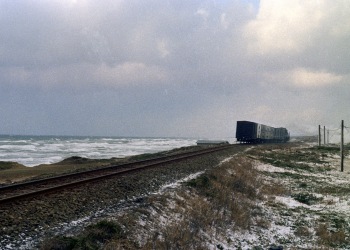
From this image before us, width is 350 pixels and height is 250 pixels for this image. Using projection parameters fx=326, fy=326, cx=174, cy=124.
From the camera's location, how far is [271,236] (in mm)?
11844

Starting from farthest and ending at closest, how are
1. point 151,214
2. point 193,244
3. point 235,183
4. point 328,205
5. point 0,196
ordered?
point 235,183, point 328,205, point 0,196, point 151,214, point 193,244

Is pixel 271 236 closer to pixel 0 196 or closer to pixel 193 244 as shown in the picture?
pixel 193 244

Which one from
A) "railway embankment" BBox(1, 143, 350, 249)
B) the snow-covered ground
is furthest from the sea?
the snow-covered ground

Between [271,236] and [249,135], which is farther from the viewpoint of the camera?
[249,135]

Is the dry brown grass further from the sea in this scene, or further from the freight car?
the freight car

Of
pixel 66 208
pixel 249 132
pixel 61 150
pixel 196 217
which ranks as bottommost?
pixel 61 150

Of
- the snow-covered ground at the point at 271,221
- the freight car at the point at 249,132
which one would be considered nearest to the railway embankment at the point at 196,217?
the snow-covered ground at the point at 271,221

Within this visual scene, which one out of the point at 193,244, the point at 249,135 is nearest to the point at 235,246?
the point at 193,244

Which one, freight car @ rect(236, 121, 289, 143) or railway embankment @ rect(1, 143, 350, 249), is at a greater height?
freight car @ rect(236, 121, 289, 143)

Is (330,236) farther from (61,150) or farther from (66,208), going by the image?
(61,150)

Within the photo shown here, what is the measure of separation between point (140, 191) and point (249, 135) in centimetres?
5550

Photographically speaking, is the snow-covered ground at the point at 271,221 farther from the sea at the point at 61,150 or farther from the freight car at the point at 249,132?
the freight car at the point at 249,132

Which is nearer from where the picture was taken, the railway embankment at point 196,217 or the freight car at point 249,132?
the railway embankment at point 196,217

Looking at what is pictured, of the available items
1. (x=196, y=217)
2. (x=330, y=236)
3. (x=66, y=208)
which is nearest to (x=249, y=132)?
(x=330, y=236)
